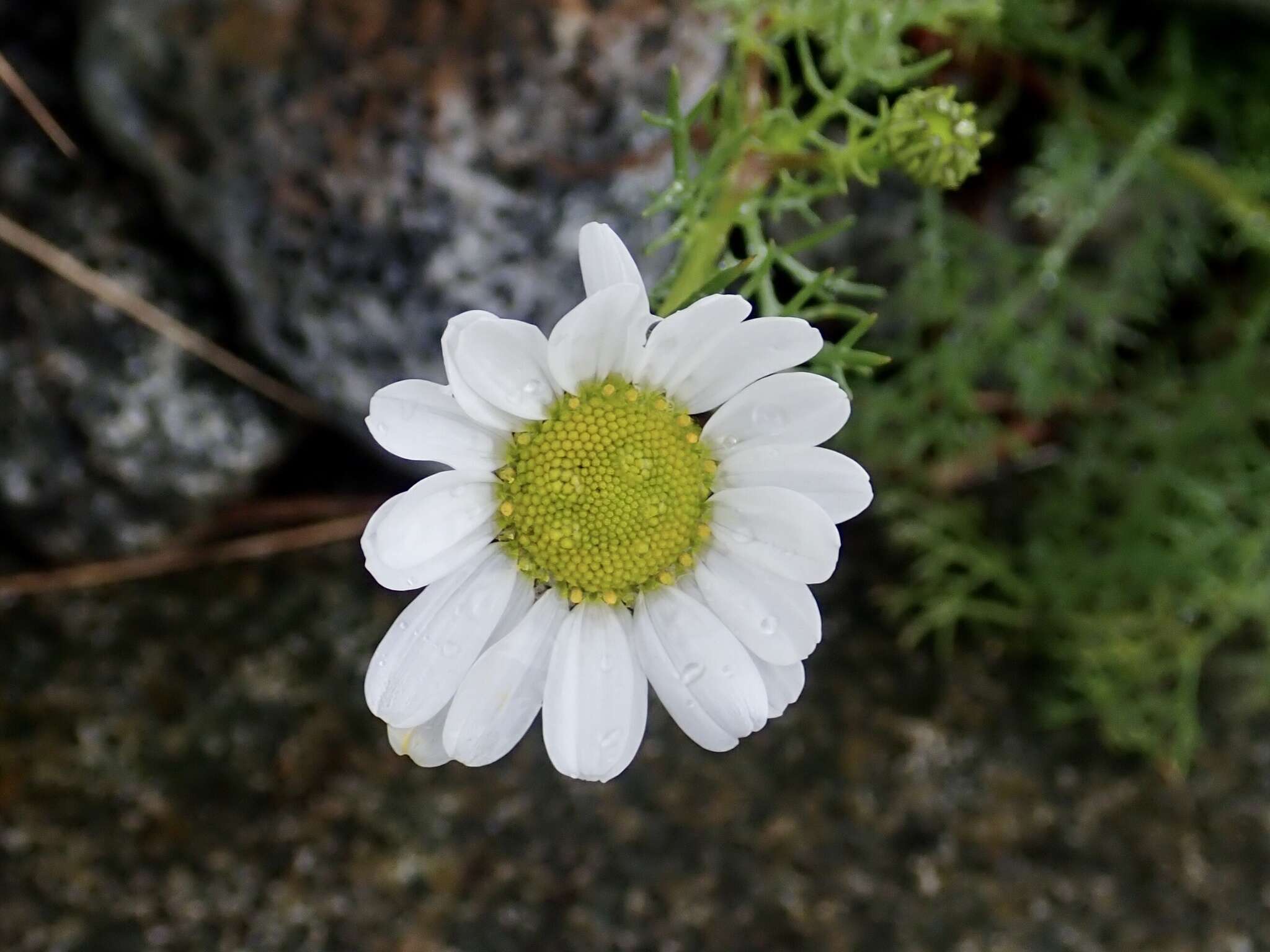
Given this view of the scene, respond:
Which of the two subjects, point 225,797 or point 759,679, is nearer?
point 759,679

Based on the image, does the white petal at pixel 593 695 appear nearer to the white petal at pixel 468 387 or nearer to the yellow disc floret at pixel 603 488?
the yellow disc floret at pixel 603 488

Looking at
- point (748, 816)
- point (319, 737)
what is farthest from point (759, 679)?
point (319, 737)

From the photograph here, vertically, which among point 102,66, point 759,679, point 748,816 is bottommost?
point 748,816

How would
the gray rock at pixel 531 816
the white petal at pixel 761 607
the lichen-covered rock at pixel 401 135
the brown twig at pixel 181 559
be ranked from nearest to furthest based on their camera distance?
the white petal at pixel 761 607 < the lichen-covered rock at pixel 401 135 < the gray rock at pixel 531 816 < the brown twig at pixel 181 559

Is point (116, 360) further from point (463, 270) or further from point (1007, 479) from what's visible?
point (1007, 479)

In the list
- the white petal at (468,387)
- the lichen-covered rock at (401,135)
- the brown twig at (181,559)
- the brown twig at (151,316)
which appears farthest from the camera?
the brown twig at (181,559)

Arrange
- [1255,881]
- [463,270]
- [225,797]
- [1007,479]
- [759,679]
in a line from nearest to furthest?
[759,679] < [463,270] < [225,797] < [1255,881] < [1007,479]

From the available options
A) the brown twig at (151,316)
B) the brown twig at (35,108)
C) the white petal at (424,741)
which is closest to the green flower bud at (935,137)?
the white petal at (424,741)
